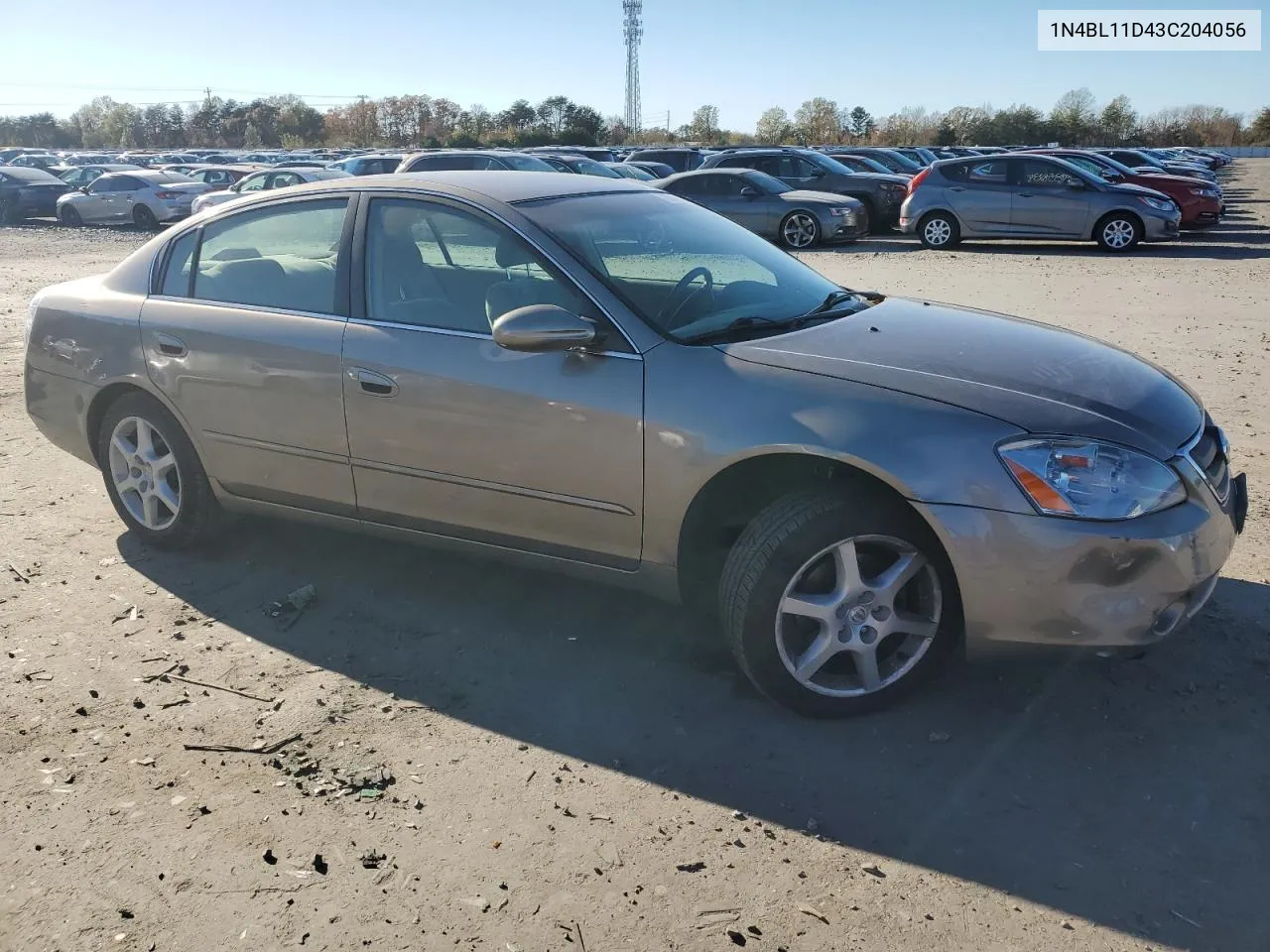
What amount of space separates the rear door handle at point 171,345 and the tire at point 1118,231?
15716 millimetres

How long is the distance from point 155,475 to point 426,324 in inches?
67.4

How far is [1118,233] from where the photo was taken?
55.1ft

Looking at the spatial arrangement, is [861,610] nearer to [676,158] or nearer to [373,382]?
[373,382]

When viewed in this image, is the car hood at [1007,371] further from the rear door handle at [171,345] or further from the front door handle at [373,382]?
the rear door handle at [171,345]

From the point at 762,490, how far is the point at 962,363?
0.76 m

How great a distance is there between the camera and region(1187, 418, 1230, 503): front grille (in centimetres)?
Answer: 329

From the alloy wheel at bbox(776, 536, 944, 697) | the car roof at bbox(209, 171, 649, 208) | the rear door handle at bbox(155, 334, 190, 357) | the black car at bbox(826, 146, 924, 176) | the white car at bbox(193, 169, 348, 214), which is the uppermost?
the black car at bbox(826, 146, 924, 176)

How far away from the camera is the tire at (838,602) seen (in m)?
3.21

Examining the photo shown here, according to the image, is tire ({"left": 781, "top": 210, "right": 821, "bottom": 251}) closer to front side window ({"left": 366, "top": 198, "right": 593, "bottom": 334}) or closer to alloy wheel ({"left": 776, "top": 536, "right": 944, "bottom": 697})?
front side window ({"left": 366, "top": 198, "right": 593, "bottom": 334})

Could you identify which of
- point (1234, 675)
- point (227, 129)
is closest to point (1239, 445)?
point (1234, 675)

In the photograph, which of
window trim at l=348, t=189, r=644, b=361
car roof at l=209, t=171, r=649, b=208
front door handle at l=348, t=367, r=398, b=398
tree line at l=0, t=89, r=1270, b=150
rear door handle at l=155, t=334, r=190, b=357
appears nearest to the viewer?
window trim at l=348, t=189, r=644, b=361

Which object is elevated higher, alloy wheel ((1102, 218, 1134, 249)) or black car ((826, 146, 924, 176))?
black car ((826, 146, 924, 176))

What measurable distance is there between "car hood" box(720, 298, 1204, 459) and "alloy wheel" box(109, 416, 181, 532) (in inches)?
107

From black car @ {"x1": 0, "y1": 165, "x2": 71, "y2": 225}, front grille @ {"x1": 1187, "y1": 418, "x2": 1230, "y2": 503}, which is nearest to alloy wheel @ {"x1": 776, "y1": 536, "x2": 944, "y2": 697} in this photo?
front grille @ {"x1": 1187, "y1": 418, "x2": 1230, "y2": 503}
